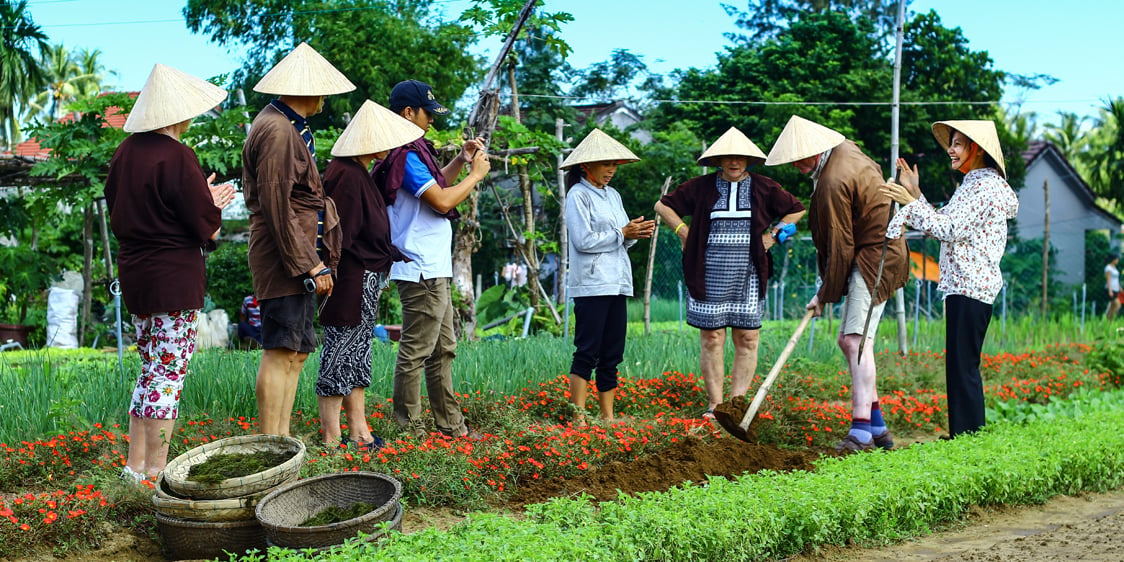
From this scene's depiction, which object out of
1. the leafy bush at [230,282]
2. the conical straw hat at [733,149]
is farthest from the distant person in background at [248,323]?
the conical straw hat at [733,149]

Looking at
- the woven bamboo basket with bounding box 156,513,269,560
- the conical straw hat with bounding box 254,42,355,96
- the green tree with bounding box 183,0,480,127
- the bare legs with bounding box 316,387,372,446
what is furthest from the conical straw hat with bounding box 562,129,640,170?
the green tree with bounding box 183,0,480,127

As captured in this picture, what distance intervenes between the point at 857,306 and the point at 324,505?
3.46m

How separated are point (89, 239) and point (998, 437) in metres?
11.7

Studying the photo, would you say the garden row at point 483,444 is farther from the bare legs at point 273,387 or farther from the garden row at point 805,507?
the garden row at point 805,507

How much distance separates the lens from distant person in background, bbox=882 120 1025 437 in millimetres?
5496

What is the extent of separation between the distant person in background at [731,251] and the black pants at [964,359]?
1144 millimetres

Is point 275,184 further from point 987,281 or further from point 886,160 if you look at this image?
point 886,160

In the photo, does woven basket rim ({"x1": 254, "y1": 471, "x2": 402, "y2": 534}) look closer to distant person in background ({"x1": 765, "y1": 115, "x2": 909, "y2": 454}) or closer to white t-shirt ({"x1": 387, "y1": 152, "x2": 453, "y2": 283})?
white t-shirt ({"x1": 387, "y1": 152, "x2": 453, "y2": 283})

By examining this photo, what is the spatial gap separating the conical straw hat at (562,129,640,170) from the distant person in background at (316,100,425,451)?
1.21m

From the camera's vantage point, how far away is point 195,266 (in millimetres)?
4148

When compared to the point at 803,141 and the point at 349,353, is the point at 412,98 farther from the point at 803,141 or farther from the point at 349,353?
the point at 803,141

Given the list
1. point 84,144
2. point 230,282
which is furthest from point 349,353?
point 230,282

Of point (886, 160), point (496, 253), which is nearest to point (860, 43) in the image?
point (886, 160)

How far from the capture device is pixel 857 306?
19.0 ft
